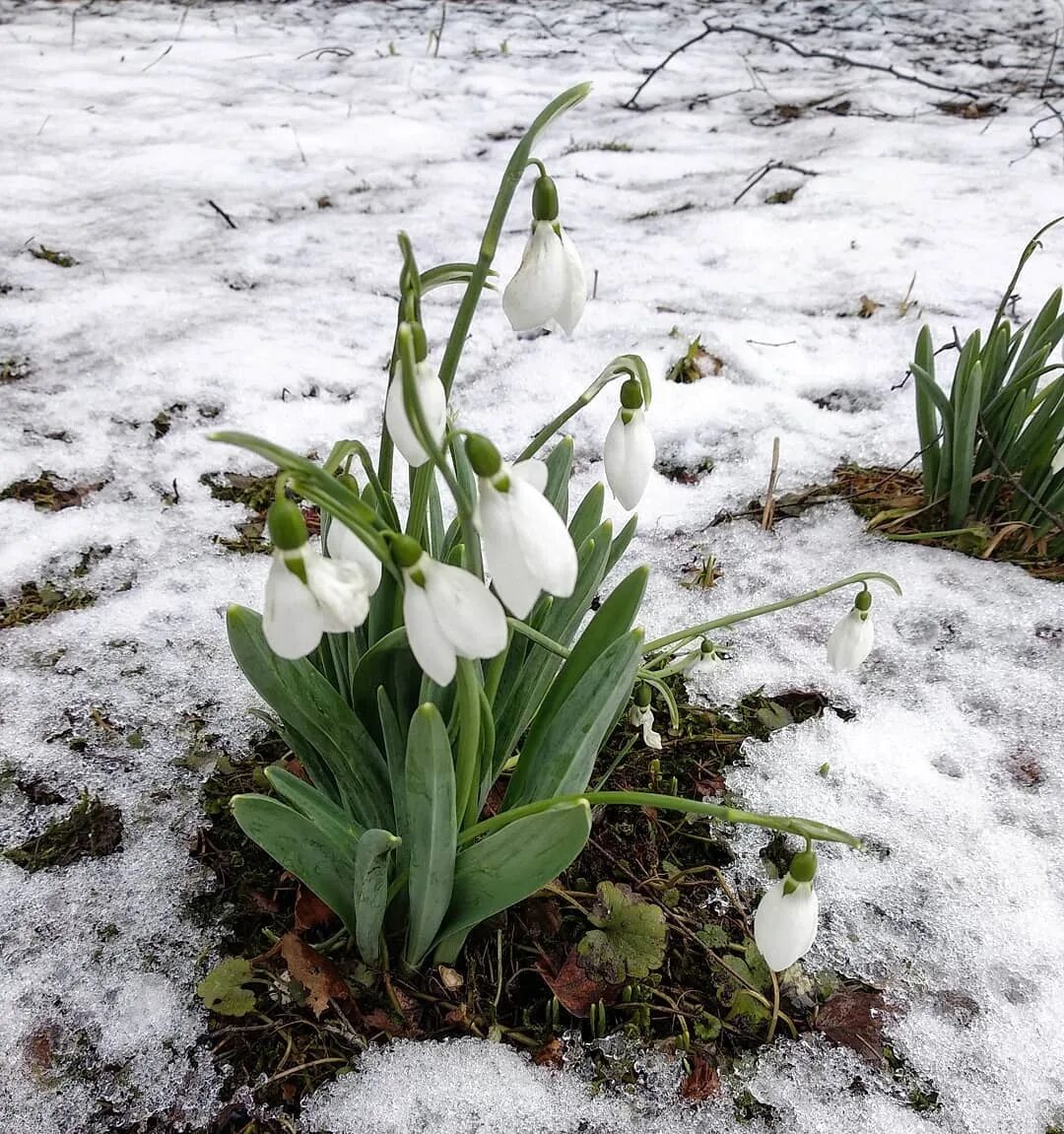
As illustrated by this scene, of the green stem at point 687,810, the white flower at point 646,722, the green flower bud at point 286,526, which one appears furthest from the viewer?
the white flower at point 646,722

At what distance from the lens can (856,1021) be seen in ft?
3.56

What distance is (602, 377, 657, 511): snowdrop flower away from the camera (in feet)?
3.05

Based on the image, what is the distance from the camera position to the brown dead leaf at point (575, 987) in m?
Answer: 1.07

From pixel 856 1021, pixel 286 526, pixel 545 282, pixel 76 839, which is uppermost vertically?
pixel 545 282

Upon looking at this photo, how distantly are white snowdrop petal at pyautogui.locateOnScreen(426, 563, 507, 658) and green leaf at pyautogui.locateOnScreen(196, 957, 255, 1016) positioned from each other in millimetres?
644

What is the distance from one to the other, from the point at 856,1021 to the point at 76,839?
3.35 ft

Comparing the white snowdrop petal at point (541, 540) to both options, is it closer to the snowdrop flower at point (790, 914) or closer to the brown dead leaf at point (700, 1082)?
the snowdrop flower at point (790, 914)

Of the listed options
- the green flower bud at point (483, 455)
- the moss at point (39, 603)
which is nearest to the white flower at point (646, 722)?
the green flower bud at point (483, 455)

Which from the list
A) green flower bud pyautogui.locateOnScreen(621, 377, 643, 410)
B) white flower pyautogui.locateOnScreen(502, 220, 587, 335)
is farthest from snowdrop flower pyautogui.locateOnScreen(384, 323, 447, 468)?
green flower bud pyautogui.locateOnScreen(621, 377, 643, 410)

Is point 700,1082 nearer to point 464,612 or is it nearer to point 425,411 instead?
point 464,612

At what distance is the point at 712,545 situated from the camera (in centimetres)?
183

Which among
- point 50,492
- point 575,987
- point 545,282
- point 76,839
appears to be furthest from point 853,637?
point 50,492

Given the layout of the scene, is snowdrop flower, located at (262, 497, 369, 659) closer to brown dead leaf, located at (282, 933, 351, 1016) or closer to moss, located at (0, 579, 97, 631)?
brown dead leaf, located at (282, 933, 351, 1016)

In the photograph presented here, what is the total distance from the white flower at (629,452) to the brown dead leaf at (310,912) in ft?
2.08
